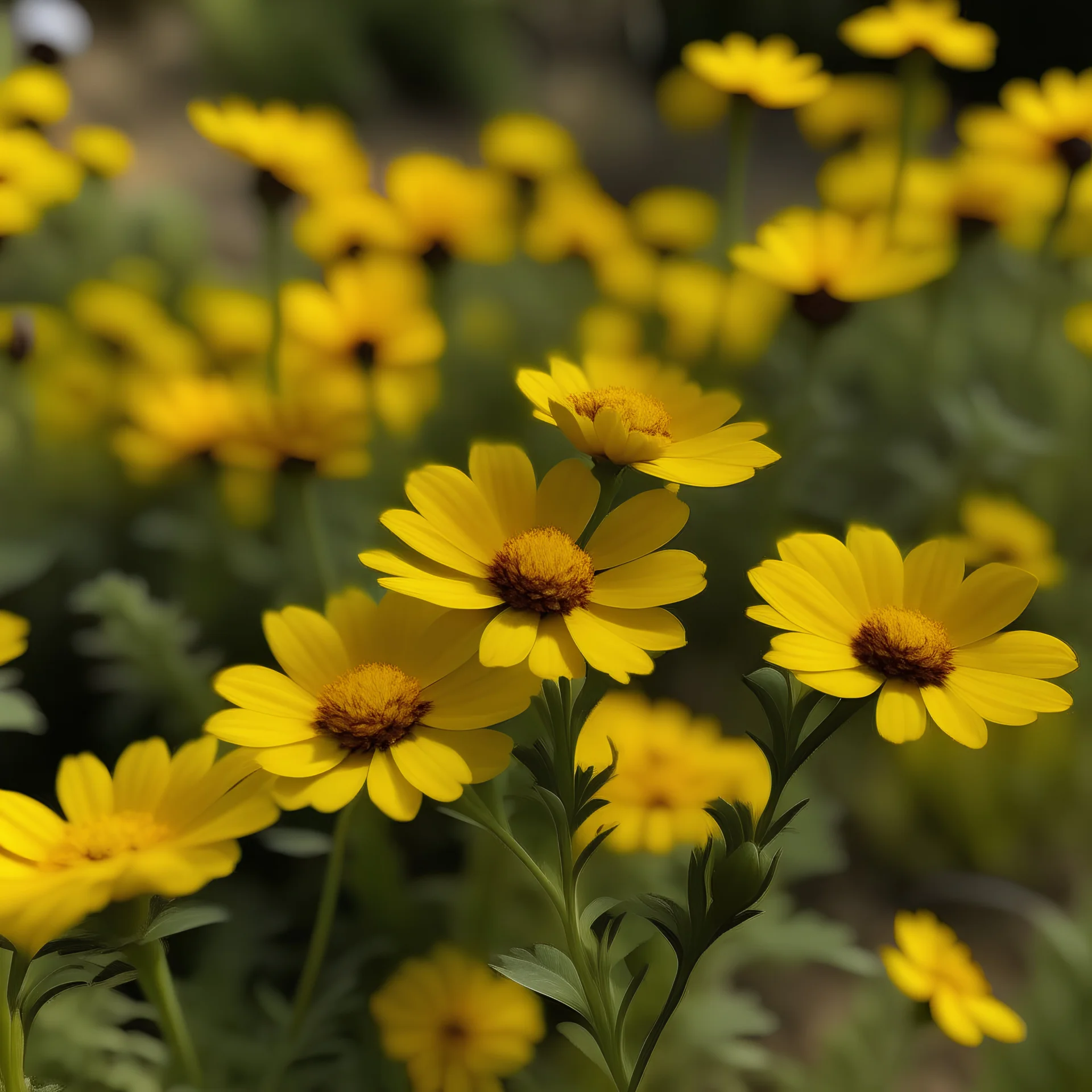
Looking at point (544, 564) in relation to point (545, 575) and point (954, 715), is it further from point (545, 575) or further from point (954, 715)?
point (954, 715)

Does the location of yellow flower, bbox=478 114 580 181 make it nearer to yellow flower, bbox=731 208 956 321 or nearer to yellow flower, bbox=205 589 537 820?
yellow flower, bbox=731 208 956 321

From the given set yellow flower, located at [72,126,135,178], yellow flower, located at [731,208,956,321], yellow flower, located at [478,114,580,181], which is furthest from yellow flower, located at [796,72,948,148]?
yellow flower, located at [72,126,135,178]

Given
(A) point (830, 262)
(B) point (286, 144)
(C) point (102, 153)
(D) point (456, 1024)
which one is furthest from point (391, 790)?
(C) point (102, 153)

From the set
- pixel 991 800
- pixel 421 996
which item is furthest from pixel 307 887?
pixel 991 800

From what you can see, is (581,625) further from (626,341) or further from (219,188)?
(219,188)

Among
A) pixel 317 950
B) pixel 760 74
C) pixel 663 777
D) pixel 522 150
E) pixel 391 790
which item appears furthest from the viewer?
pixel 522 150

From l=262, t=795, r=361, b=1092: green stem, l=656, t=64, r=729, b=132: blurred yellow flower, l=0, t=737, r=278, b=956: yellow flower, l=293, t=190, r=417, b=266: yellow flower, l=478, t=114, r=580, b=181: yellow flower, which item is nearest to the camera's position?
l=0, t=737, r=278, b=956: yellow flower

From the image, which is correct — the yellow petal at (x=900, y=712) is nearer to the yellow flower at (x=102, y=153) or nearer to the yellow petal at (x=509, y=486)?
the yellow petal at (x=509, y=486)
